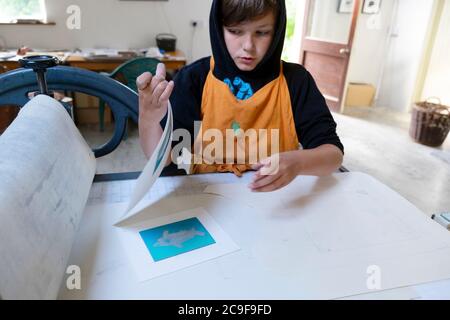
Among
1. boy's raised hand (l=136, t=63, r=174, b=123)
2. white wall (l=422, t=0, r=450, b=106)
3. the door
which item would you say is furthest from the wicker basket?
boy's raised hand (l=136, t=63, r=174, b=123)

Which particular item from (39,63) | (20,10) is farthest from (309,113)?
(20,10)

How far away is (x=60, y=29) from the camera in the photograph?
3.52 meters

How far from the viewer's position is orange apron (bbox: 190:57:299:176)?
3.40 ft

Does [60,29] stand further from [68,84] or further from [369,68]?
[369,68]

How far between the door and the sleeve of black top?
3.21 m

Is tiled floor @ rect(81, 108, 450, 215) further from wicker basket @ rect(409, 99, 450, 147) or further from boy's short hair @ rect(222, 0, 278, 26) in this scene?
boy's short hair @ rect(222, 0, 278, 26)

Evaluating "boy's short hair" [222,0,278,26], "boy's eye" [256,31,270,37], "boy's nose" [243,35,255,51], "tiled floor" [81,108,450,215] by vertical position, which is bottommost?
"tiled floor" [81,108,450,215]

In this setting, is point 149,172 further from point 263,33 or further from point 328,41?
point 328,41

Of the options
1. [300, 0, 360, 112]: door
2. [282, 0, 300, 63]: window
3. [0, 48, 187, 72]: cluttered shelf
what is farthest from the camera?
[282, 0, 300, 63]: window

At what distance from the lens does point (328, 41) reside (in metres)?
4.13

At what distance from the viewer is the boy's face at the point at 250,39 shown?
903mm

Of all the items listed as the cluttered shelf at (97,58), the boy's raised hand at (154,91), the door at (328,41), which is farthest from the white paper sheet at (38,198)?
the door at (328,41)

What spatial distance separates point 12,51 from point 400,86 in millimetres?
4216
